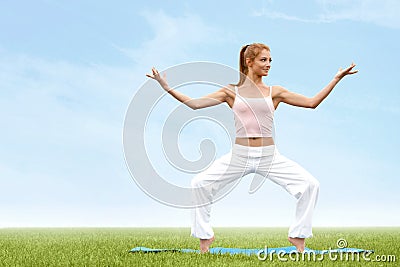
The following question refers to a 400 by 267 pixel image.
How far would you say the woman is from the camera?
5730 millimetres

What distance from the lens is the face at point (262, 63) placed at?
5992 mm

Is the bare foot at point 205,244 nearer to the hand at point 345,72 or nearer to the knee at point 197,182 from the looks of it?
the knee at point 197,182

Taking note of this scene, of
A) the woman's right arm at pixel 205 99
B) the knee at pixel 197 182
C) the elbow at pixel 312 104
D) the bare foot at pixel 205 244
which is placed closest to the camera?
the knee at pixel 197 182

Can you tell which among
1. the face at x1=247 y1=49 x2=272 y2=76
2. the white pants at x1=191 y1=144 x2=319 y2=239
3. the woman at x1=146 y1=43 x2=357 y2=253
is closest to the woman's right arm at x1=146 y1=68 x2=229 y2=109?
the woman at x1=146 y1=43 x2=357 y2=253

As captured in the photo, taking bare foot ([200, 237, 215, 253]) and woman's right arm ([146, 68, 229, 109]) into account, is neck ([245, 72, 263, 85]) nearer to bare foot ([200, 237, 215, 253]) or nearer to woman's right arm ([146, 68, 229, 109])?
woman's right arm ([146, 68, 229, 109])

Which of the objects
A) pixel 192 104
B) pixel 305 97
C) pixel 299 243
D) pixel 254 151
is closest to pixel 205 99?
pixel 192 104

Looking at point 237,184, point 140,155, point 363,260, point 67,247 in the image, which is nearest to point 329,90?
point 237,184

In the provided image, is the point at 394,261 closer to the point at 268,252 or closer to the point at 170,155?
the point at 268,252

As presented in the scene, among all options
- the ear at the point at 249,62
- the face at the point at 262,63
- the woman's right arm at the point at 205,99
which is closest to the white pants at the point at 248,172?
the woman's right arm at the point at 205,99

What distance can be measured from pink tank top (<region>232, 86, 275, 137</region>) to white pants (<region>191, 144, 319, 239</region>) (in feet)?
0.62

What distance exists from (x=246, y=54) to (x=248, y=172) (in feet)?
4.67

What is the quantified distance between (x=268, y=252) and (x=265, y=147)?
1.24 m

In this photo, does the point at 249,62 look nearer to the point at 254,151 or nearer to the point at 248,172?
the point at 254,151

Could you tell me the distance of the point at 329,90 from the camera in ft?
19.9
